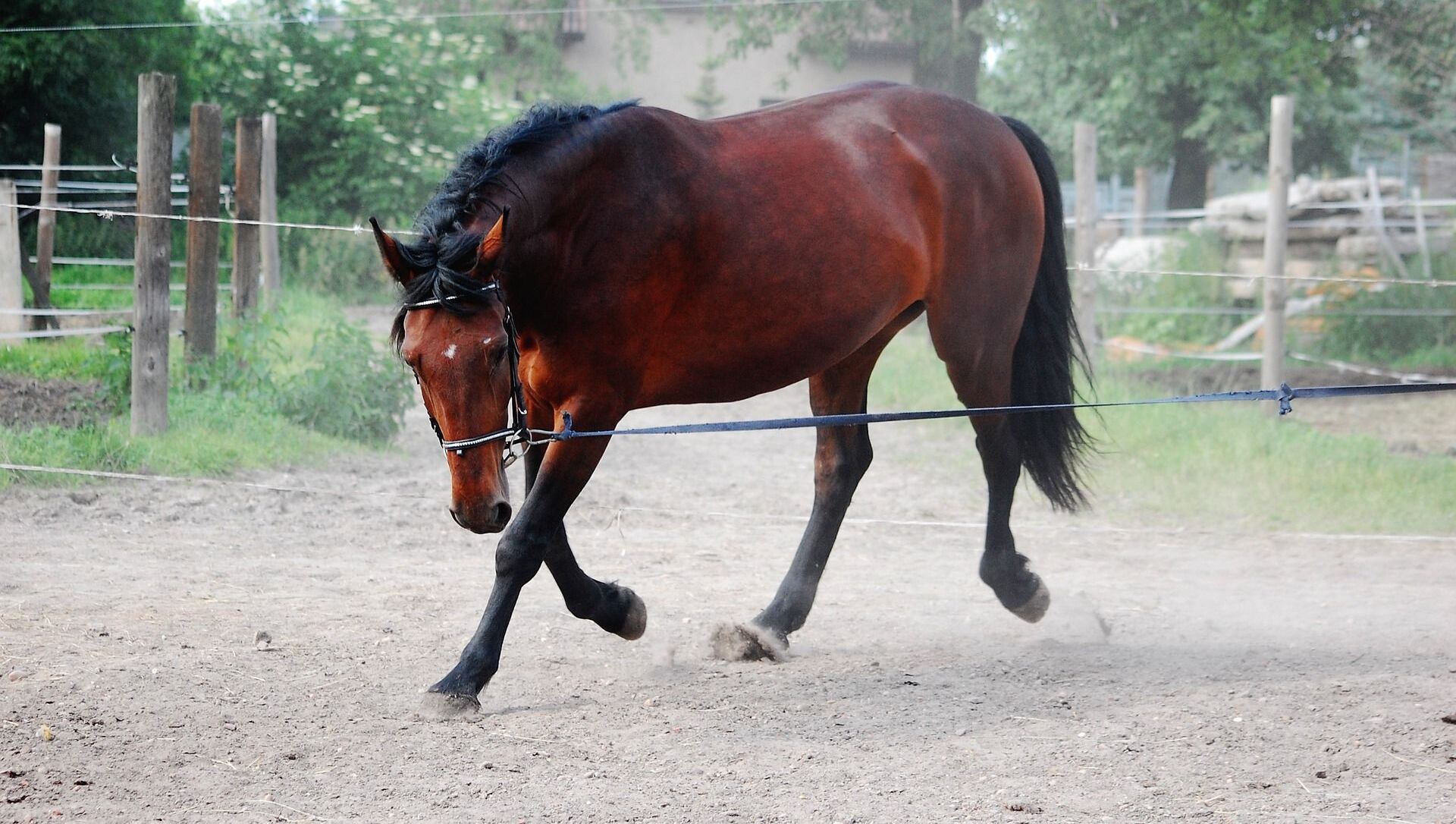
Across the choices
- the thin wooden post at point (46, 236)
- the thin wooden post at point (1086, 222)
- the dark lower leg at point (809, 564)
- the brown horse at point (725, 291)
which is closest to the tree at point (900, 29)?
the thin wooden post at point (1086, 222)

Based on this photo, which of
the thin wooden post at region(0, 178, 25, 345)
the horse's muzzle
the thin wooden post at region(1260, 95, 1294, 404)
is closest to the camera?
the horse's muzzle

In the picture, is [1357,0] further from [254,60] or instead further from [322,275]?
[254,60]

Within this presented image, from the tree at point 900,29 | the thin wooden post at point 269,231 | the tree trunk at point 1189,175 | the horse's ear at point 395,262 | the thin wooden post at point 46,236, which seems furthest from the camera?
the tree trunk at point 1189,175

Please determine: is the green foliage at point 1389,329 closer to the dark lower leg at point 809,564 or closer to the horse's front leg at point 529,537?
the dark lower leg at point 809,564

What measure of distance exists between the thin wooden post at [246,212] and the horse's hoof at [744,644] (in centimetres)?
563

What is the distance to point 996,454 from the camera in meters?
5.02

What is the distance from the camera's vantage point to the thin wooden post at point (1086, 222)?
33.5ft

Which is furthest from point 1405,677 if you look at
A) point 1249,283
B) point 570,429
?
point 1249,283

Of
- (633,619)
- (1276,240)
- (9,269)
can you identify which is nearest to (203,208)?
(9,269)

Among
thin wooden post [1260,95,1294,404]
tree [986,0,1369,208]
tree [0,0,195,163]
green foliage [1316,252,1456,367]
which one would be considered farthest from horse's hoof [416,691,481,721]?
tree [986,0,1369,208]

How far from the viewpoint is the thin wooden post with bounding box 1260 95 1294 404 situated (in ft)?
29.8

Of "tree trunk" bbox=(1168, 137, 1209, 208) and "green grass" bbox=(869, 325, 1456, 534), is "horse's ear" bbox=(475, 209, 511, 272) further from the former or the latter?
"tree trunk" bbox=(1168, 137, 1209, 208)

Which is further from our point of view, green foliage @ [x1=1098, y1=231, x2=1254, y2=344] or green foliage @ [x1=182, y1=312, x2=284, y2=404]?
green foliage @ [x1=1098, y1=231, x2=1254, y2=344]

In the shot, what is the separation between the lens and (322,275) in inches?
646
